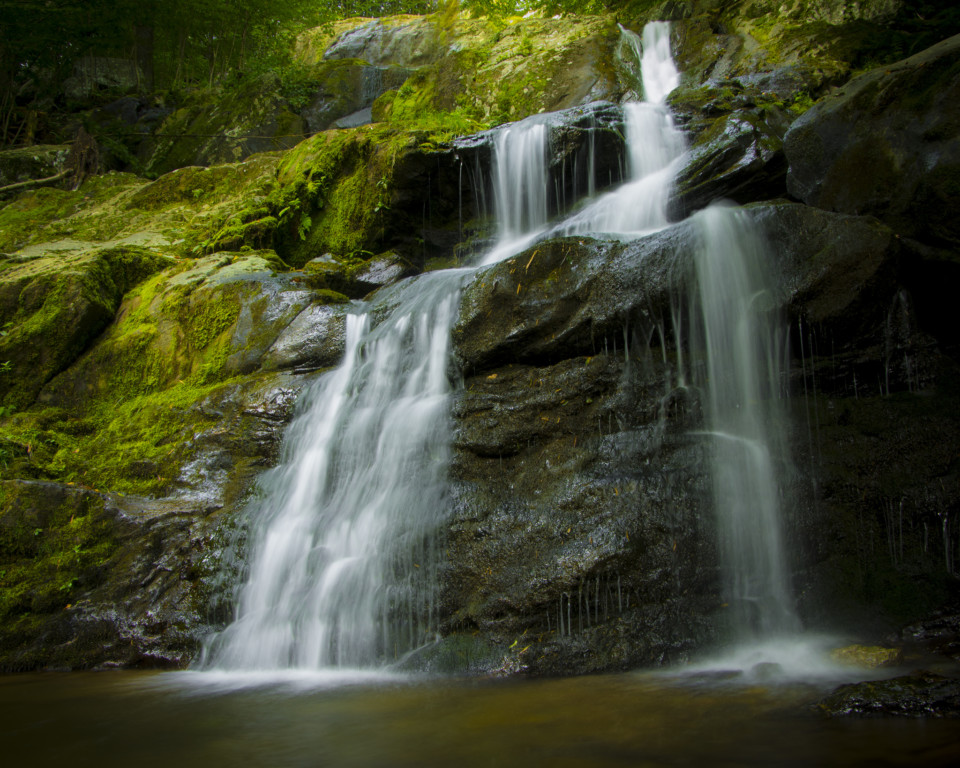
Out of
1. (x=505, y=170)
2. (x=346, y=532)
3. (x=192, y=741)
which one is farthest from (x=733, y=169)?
(x=192, y=741)

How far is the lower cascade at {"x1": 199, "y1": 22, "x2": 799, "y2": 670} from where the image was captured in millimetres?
4258

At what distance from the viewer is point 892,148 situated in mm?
5246

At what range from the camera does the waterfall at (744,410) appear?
13.4 ft

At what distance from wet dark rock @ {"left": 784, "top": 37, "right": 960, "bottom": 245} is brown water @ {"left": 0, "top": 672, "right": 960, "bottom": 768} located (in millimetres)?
3943

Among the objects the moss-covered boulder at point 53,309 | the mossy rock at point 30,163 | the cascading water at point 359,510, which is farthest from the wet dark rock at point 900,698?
the mossy rock at point 30,163

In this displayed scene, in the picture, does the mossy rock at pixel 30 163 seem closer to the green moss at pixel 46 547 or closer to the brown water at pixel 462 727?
the green moss at pixel 46 547

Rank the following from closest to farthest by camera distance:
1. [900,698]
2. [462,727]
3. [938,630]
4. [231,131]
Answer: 1. [900,698]
2. [462,727]
3. [938,630]
4. [231,131]

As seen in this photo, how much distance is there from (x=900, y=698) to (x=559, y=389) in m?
2.88

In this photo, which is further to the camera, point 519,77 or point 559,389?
point 519,77

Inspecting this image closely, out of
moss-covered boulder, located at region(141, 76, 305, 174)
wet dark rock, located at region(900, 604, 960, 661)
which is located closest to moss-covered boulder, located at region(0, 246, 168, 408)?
moss-covered boulder, located at region(141, 76, 305, 174)

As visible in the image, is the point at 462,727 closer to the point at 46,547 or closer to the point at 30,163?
the point at 46,547

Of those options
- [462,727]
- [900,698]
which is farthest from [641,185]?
[462,727]

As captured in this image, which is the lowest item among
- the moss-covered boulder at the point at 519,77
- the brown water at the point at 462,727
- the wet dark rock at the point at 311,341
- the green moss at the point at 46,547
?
the brown water at the point at 462,727

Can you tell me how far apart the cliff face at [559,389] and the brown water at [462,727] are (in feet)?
1.82
